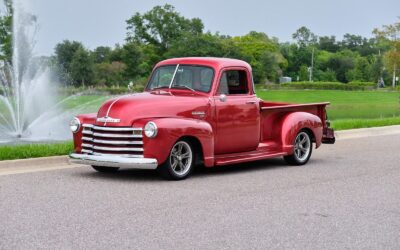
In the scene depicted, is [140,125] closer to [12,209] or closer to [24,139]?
[12,209]

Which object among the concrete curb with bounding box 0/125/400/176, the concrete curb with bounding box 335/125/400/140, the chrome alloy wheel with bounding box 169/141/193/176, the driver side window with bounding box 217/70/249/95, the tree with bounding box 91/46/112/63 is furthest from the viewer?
the tree with bounding box 91/46/112/63

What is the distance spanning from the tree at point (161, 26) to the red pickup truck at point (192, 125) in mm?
79903

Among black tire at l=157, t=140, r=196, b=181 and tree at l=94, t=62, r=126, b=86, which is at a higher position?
tree at l=94, t=62, r=126, b=86

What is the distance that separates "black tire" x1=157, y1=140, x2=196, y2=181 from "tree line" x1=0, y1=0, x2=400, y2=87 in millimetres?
30534

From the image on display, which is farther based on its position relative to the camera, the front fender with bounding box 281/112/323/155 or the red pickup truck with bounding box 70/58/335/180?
the front fender with bounding box 281/112/323/155

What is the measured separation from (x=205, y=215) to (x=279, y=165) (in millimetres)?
5100

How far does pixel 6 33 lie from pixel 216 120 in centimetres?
3507

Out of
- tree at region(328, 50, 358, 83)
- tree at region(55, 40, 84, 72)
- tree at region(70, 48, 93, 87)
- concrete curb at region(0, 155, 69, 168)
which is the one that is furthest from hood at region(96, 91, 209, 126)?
tree at region(328, 50, 358, 83)

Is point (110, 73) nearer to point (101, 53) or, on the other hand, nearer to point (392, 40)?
point (101, 53)

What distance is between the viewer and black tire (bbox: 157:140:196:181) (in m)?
10.3

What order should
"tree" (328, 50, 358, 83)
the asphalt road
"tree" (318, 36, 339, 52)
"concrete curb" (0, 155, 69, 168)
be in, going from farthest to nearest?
1. "tree" (318, 36, 339, 52)
2. "tree" (328, 50, 358, 83)
3. "concrete curb" (0, 155, 69, 168)
4. the asphalt road

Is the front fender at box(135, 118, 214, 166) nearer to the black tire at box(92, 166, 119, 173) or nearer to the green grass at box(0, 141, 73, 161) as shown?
the black tire at box(92, 166, 119, 173)

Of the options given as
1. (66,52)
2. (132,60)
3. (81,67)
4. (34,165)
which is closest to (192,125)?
(34,165)

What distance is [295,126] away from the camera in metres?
12.5
